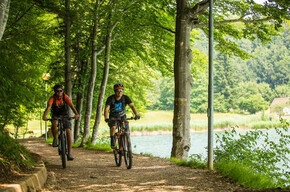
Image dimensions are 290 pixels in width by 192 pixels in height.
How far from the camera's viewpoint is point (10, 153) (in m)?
6.58

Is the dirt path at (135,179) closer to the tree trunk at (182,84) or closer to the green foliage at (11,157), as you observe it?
the green foliage at (11,157)

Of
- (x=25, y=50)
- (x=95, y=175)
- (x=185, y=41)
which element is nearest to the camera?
(x=95, y=175)

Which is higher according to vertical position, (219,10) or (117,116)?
(219,10)

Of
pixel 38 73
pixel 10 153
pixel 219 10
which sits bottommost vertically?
pixel 10 153

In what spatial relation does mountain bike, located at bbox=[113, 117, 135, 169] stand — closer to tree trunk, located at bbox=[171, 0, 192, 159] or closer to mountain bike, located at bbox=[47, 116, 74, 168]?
mountain bike, located at bbox=[47, 116, 74, 168]

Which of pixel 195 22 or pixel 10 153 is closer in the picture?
pixel 10 153

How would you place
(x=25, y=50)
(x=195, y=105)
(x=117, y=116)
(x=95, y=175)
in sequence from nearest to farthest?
(x=95, y=175)
(x=117, y=116)
(x=25, y=50)
(x=195, y=105)

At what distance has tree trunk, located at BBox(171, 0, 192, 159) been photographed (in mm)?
10992

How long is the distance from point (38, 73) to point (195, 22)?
5450 millimetres

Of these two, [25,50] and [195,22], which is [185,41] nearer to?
[195,22]

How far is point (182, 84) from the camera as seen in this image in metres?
11.0

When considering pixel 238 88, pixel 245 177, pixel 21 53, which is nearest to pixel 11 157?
pixel 245 177

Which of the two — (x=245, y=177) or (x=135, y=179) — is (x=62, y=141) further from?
(x=245, y=177)

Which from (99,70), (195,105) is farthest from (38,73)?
(195,105)
